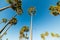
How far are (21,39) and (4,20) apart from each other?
2378 cm

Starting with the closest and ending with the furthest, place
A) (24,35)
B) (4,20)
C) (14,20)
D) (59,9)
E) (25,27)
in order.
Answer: (59,9), (14,20), (4,20), (25,27), (24,35)

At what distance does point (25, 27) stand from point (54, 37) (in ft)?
80.0

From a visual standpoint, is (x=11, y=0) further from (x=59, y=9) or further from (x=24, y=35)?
(x=24, y=35)

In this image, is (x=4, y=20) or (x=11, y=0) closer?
(x=11, y=0)

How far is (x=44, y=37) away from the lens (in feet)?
277

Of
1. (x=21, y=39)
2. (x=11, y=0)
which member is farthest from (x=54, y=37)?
(x=11, y=0)

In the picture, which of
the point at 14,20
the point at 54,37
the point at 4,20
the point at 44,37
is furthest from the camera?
the point at 44,37

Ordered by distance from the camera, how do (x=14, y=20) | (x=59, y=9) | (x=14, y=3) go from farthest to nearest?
(x=14, y=20) < (x=59, y=9) < (x=14, y=3)

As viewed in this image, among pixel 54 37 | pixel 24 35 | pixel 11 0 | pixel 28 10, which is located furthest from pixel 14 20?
pixel 54 37

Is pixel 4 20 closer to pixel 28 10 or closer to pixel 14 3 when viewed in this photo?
pixel 28 10

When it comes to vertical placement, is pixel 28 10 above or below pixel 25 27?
above

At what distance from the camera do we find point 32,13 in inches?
1780

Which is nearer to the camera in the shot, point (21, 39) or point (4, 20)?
point (4, 20)

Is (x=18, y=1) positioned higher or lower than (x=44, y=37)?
higher
